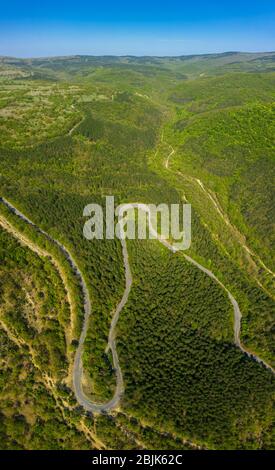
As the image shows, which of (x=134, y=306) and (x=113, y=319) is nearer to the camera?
(x=113, y=319)

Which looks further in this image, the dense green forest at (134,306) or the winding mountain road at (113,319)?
the winding mountain road at (113,319)

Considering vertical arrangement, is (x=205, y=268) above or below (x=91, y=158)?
below

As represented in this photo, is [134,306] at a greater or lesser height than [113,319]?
greater

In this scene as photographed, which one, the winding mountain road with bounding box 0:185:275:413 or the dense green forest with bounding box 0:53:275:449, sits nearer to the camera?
the dense green forest with bounding box 0:53:275:449

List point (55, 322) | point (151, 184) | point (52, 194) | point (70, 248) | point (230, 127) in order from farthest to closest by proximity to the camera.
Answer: point (230, 127) < point (151, 184) < point (52, 194) < point (70, 248) < point (55, 322)

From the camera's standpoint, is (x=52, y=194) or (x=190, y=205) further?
(x=190, y=205)

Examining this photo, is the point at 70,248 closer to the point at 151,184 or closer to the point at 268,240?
the point at 151,184

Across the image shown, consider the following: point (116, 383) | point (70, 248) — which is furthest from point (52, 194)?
point (116, 383)
